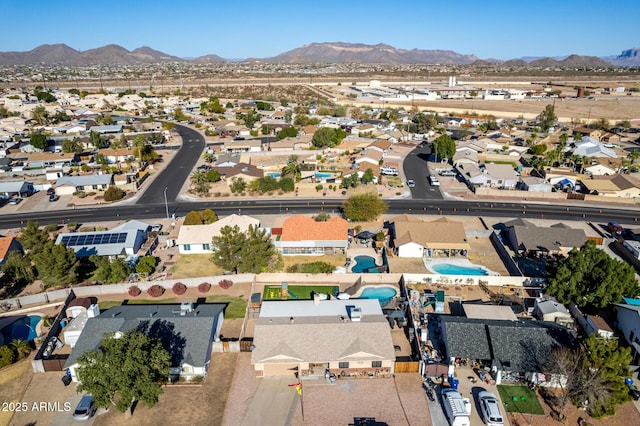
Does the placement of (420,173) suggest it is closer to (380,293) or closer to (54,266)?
(380,293)

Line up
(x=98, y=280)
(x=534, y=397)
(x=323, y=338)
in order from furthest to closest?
(x=98, y=280) < (x=323, y=338) < (x=534, y=397)

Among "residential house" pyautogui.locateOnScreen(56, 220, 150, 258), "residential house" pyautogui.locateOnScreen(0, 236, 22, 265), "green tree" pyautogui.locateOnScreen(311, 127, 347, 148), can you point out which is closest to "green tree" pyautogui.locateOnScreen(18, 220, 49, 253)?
"residential house" pyautogui.locateOnScreen(0, 236, 22, 265)

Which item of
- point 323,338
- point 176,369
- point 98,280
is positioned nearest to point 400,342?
point 323,338

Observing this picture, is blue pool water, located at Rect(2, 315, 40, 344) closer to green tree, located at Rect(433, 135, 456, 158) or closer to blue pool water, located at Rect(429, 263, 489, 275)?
blue pool water, located at Rect(429, 263, 489, 275)

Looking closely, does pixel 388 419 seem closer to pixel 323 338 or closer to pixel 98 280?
pixel 323 338

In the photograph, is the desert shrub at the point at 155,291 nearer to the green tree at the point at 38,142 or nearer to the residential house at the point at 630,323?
the residential house at the point at 630,323

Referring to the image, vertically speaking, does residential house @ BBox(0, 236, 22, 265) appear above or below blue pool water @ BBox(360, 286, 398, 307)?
→ above

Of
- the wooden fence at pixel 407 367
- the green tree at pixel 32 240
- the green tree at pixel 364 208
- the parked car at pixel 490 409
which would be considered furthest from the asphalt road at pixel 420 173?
the green tree at pixel 32 240

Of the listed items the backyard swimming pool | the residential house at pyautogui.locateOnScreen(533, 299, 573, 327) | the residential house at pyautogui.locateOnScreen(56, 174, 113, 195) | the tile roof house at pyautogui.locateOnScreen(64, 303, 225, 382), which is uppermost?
the residential house at pyautogui.locateOnScreen(56, 174, 113, 195)
